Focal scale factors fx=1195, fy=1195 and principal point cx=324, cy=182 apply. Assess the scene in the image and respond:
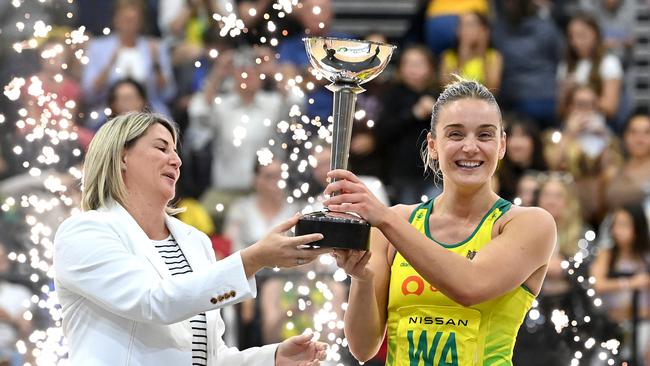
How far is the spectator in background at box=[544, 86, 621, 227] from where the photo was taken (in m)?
6.70

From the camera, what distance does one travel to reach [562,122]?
22.9 ft

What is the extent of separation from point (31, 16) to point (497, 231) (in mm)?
4511

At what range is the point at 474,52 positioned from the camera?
6.99 m

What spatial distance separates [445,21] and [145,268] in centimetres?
435

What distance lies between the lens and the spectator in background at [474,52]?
6.96 meters

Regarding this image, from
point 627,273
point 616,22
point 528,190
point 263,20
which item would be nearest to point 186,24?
point 263,20

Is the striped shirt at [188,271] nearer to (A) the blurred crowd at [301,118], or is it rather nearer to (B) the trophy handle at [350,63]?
(B) the trophy handle at [350,63]

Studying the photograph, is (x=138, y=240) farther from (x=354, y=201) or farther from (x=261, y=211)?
(x=261, y=211)

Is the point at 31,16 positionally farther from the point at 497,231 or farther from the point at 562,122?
the point at 497,231

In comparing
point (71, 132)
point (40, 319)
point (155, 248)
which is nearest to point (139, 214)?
point (155, 248)

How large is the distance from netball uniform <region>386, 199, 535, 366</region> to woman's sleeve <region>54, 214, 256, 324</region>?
0.41 metres

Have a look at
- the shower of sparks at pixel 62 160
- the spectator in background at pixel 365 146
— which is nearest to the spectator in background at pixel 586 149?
the spectator in background at pixel 365 146

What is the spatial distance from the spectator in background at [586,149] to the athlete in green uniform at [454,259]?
3.57m

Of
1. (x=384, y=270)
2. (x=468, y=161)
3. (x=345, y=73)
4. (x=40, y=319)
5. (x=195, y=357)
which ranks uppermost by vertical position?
(x=345, y=73)
